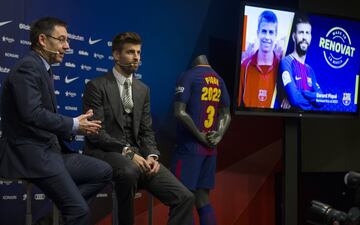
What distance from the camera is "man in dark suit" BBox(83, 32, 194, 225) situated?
3.08 m

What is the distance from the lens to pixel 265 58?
444cm

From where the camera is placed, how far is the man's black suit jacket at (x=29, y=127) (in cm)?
256

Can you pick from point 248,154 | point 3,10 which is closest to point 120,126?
point 3,10

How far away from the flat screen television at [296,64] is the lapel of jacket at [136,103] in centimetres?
114

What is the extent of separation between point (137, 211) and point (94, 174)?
5.03 ft

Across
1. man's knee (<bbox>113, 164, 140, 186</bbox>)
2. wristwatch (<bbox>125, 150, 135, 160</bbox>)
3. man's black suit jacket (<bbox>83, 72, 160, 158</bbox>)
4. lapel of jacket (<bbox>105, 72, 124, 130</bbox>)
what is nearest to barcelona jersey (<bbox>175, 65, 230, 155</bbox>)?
man's black suit jacket (<bbox>83, 72, 160, 158</bbox>)

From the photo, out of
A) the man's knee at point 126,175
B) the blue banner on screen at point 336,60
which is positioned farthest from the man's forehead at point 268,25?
the man's knee at point 126,175

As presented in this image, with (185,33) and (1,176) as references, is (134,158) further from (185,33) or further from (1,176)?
(185,33)

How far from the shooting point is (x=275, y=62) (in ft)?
14.7

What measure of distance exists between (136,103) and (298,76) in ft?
5.77

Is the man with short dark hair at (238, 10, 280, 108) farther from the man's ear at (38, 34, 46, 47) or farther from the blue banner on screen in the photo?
the man's ear at (38, 34, 46, 47)

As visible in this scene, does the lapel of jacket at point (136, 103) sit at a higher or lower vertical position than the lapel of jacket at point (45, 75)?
lower

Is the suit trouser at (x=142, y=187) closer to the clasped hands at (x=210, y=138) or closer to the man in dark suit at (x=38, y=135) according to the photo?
the man in dark suit at (x=38, y=135)

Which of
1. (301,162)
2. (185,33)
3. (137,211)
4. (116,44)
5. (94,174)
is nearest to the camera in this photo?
(94,174)
